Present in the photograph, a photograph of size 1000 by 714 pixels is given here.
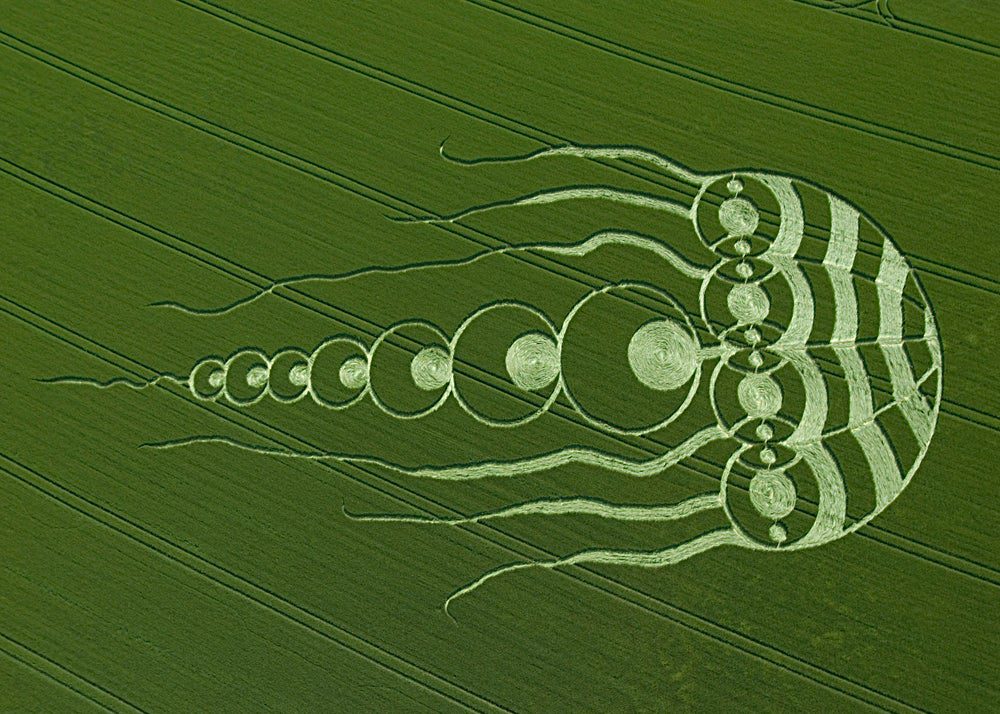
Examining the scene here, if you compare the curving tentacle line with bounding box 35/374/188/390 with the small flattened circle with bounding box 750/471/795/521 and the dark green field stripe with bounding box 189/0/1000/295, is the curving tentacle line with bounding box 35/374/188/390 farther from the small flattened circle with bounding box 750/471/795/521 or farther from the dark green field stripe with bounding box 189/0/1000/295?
the small flattened circle with bounding box 750/471/795/521

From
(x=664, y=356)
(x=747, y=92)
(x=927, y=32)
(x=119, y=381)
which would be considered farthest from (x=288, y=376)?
(x=927, y=32)

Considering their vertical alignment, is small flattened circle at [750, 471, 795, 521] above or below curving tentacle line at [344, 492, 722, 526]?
above

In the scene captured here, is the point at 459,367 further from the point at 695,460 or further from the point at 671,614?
the point at 671,614

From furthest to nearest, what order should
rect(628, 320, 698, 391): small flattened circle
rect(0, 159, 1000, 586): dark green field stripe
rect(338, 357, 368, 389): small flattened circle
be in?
1. rect(338, 357, 368, 389): small flattened circle
2. rect(628, 320, 698, 391): small flattened circle
3. rect(0, 159, 1000, 586): dark green field stripe

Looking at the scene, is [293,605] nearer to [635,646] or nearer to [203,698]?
[203,698]

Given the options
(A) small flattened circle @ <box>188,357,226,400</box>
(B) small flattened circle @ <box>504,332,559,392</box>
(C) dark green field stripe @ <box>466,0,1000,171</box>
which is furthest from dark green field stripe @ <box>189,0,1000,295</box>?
(A) small flattened circle @ <box>188,357,226,400</box>
